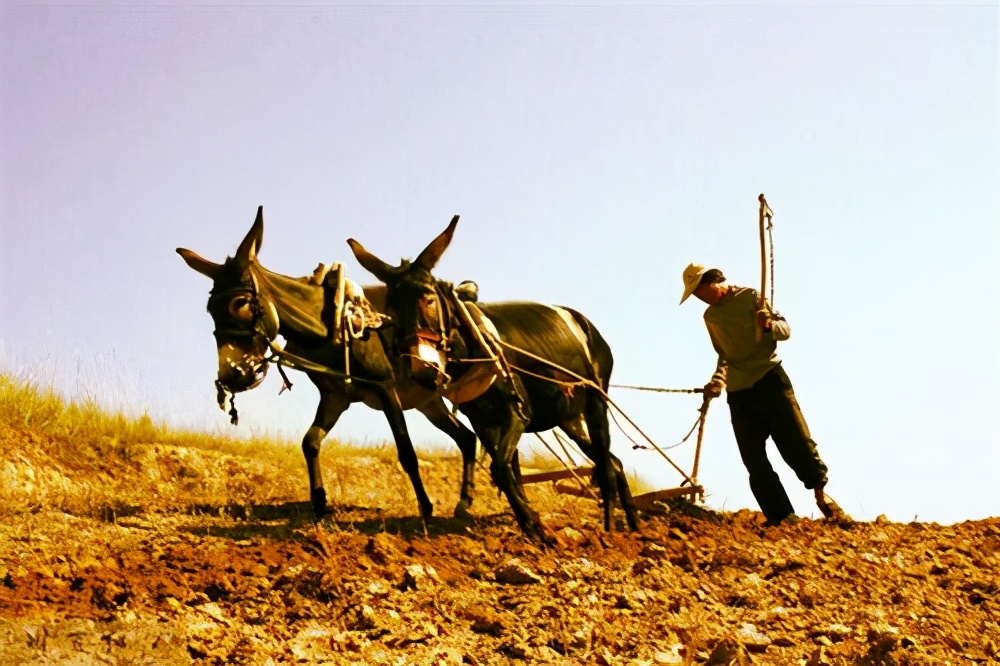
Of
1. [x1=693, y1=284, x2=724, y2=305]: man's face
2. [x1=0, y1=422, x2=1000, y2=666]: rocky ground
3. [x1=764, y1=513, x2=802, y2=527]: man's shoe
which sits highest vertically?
[x1=693, y1=284, x2=724, y2=305]: man's face

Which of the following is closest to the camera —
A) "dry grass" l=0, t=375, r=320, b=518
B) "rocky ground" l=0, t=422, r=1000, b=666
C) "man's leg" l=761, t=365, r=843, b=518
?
"rocky ground" l=0, t=422, r=1000, b=666

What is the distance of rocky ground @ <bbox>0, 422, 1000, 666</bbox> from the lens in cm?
657

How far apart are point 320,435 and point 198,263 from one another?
186cm

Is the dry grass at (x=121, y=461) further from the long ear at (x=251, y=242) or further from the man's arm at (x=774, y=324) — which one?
the man's arm at (x=774, y=324)

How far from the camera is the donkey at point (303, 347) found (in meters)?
9.96

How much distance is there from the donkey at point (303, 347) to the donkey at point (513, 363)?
356 millimetres

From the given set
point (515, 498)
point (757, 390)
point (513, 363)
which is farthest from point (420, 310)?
point (757, 390)

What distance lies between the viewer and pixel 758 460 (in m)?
10.9

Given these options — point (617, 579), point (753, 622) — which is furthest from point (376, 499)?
point (753, 622)

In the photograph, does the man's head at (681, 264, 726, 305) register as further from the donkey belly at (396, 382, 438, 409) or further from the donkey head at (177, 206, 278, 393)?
the donkey head at (177, 206, 278, 393)

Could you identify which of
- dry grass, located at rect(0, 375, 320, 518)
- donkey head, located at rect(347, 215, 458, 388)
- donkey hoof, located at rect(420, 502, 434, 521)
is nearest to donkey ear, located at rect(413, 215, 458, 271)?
donkey head, located at rect(347, 215, 458, 388)

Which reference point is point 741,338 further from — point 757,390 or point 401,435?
point 401,435

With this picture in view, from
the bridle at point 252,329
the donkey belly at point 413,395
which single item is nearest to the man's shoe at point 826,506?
the donkey belly at point 413,395

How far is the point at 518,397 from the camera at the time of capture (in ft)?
32.4
